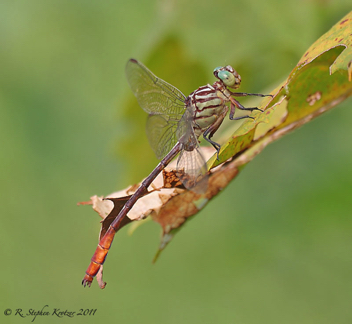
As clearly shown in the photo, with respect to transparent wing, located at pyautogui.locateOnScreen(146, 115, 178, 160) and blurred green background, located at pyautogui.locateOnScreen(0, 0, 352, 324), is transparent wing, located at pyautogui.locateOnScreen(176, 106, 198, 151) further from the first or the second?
blurred green background, located at pyautogui.locateOnScreen(0, 0, 352, 324)

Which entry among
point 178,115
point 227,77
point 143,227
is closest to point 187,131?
point 178,115

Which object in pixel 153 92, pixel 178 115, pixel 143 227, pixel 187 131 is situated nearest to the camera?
pixel 187 131

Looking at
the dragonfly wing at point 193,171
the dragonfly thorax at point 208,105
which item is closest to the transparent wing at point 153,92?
the dragonfly thorax at point 208,105

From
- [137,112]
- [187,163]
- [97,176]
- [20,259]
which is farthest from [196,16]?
[20,259]

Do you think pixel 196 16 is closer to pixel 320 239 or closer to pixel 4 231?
pixel 320 239

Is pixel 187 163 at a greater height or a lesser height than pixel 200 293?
greater

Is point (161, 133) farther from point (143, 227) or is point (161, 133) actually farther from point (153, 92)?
point (143, 227)

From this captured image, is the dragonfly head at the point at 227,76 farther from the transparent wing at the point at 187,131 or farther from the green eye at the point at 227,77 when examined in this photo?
the transparent wing at the point at 187,131
